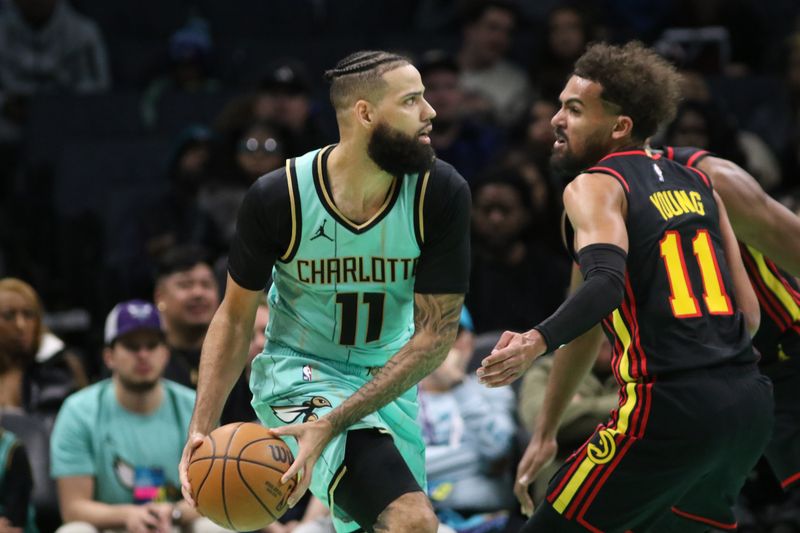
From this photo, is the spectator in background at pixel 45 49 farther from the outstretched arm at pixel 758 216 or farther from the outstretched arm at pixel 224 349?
the outstretched arm at pixel 758 216

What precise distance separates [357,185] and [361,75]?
39 cm

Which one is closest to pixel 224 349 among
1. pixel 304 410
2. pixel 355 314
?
pixel 304 410

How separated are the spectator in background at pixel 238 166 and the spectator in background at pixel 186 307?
101 cm

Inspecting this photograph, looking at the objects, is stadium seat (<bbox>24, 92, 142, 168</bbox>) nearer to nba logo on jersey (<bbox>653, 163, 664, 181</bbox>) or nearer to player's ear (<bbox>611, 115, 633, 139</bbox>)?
player's ear (<bbox>611, 115, 633, 139</bbox>)

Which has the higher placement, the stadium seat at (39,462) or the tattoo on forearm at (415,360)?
the tattoo on forearm at (415,360)

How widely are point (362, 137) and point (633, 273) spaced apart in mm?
1078

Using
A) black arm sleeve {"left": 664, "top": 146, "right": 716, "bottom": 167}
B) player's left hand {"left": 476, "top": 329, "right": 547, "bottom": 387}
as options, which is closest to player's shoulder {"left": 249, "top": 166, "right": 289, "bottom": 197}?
player's left hand {"left": 476, "top": 329, "right": 547, "bottom": 387}

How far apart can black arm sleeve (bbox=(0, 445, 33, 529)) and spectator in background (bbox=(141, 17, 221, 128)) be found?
4176mm

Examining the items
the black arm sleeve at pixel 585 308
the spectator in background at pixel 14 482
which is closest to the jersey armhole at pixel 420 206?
the black arm sleeve at pixel 585 308

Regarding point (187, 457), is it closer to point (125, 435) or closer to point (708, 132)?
point (125, 435)

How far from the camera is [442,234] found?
15.8 ft

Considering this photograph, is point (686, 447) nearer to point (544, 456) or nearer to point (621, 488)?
point (621, 488)

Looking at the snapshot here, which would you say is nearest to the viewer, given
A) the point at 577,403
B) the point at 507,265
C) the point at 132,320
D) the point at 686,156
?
the point at 686,156

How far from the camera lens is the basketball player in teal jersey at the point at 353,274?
4.71m
